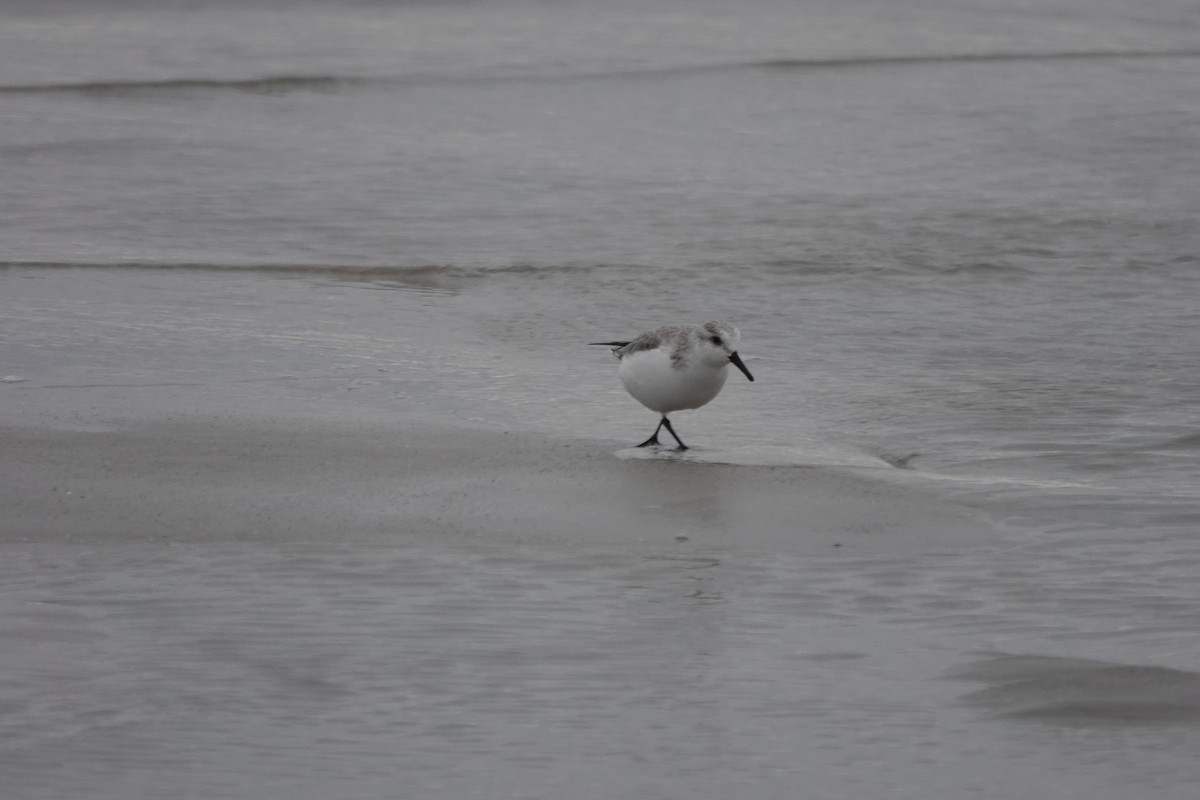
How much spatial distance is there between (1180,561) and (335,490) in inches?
117

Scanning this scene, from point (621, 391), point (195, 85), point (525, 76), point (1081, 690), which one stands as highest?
point (525, 76)

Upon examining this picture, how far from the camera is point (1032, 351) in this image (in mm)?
9086

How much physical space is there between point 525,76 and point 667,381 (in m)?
13.2

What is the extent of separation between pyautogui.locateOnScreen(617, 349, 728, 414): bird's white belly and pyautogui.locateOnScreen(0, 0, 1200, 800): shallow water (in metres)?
0.23

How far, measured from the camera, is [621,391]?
8477 millimetres

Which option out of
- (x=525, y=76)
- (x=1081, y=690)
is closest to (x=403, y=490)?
(x=1081, y=690)

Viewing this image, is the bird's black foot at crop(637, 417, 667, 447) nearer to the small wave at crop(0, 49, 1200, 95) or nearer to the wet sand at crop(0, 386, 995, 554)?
the wet sand at crop(0, 386, 995, 554)

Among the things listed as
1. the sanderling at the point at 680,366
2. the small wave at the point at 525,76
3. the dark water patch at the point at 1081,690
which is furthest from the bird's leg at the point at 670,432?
the small wave at the point at 525,76

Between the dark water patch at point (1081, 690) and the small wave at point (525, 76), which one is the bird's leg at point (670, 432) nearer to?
the dark water patch at point (1081, 690)

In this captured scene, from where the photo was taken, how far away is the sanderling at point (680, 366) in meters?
7.23

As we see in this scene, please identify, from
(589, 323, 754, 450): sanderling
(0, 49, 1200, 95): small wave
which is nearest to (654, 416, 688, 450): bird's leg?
(589, 323, 754, 450): sanderling

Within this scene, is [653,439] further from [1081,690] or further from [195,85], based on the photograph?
[195,85]

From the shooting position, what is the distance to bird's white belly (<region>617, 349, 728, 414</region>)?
23.7 feet

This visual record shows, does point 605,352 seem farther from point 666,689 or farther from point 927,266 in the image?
point 666,689
